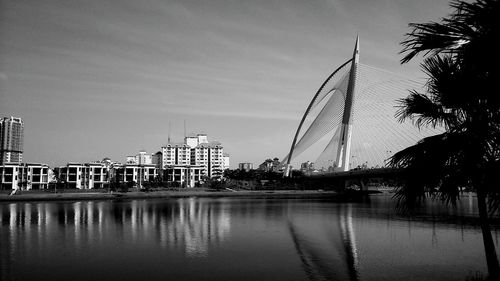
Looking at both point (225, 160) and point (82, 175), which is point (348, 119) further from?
point (225, 160)

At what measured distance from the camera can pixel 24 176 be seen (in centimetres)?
10806

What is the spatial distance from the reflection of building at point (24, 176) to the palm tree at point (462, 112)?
114 metres

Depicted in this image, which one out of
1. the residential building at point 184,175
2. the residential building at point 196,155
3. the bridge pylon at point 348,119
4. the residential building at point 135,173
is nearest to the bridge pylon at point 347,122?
the bridge pylon at point 348,119

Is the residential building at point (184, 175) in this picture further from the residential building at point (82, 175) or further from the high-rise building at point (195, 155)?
the high-rise building at point (195, 155)

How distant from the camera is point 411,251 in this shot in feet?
68.9

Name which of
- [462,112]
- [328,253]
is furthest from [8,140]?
[462,112]

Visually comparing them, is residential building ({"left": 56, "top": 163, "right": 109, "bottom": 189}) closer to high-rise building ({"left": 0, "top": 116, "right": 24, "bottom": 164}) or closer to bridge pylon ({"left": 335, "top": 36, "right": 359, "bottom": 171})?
bridge pylon ({"left": 335, "top": 36, "right": 359, "bottom": 171})

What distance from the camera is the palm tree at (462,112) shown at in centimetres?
754

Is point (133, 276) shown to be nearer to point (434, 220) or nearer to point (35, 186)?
point (434, 220)

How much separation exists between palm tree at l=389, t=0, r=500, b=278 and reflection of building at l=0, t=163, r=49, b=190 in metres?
114

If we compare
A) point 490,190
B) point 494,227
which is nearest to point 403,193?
point 490,190

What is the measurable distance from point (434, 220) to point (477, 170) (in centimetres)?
3182

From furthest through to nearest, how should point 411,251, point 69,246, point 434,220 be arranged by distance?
point 434,220, point 69,246, point 411,251

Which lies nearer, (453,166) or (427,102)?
(453,166)
